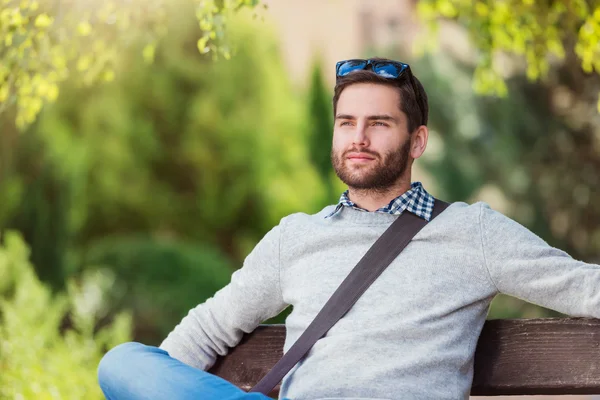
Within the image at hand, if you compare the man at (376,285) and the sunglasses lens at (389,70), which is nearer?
the man at (376,285)

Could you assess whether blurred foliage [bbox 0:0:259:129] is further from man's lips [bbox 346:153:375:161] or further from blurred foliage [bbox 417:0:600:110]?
blurred foliage [bbox 417:0:600:110]

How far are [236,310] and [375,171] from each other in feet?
1.82

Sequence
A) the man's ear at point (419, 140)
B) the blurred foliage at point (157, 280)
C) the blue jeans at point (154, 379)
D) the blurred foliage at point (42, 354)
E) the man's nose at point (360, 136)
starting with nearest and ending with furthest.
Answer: the blue jeans at point (154, 379) < the man's nose at point (360, 136) < the man's ear at point (419, 140) < the blurred foliage at point (42, 354) < the blurred foliage at point (157, 280)

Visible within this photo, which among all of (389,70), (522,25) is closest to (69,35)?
(389,70)

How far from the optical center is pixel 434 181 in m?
11.9

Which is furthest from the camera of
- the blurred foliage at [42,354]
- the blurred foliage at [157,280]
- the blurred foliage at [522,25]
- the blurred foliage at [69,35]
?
the blurred foliage at [157,280]

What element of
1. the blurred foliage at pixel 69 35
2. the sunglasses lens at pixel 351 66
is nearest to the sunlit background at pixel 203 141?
the blurred foliage at pixel 69 35

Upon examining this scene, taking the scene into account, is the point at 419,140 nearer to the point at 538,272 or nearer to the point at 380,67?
the point at 380,67

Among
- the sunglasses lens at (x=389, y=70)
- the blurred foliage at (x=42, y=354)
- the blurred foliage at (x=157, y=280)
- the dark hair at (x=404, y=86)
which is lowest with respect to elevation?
the blurred foliage at (x=157, y=280)

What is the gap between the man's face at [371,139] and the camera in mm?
2629

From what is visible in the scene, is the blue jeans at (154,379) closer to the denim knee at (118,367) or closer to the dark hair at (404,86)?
the denim knee at (118,367)

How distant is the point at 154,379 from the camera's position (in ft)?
7.47

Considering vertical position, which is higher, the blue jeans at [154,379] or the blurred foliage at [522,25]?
the blurred foliage at [522,25]

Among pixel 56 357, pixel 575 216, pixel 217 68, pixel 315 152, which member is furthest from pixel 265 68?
pixel 56 357
